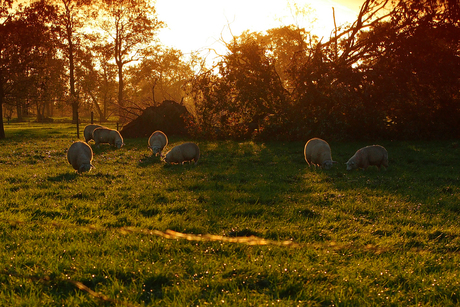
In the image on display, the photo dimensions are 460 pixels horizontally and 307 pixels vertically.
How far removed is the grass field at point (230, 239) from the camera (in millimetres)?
3986

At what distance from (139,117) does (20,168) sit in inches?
606

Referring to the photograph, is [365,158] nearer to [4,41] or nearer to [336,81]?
[336,81]

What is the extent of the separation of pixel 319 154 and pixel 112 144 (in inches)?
484

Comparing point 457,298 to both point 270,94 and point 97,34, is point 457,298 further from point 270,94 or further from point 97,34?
point 97,34

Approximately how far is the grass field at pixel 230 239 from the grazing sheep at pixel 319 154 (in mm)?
1626

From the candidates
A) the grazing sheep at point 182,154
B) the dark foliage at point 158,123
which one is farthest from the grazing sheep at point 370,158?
the dark foliage at point 158,123

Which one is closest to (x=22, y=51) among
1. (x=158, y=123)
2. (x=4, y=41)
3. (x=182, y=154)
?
(x=4, y=41)

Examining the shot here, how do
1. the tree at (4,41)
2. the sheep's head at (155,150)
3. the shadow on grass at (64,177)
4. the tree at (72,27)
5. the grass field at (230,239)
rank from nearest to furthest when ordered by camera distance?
the grass field at (230,239), the shadow on grass at (64,177), the sheep's head at (155,150), the tree at (4,41), the tree at (72,27)

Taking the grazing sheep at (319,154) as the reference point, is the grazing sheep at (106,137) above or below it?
above

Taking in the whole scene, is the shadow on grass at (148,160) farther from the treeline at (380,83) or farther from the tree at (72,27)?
the tree at (72,27)

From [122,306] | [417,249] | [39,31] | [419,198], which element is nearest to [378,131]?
[419,198]

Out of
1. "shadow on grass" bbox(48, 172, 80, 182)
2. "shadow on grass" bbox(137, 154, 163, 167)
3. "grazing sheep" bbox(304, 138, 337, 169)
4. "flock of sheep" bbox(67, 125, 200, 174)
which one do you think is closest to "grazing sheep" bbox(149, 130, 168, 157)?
"flock of sheep" bbox(67, 125, 200, 174)

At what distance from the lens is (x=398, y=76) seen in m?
20.7

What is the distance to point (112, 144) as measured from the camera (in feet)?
67.3
